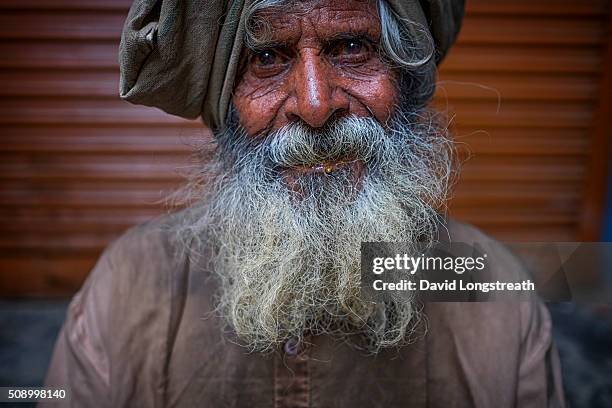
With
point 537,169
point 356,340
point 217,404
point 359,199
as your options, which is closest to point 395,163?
point 359,199

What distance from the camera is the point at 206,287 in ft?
3.92

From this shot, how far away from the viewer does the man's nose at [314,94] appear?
0.98 m

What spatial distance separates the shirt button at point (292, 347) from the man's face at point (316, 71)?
0.40 meters

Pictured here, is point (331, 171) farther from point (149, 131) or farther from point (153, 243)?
point (149, 131)

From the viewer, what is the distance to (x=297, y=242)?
1.04 m

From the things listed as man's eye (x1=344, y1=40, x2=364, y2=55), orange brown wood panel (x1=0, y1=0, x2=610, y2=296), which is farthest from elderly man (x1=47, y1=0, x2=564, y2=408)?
orange brown wood panel (x1=0, y1=0, x2=610, y2=296)

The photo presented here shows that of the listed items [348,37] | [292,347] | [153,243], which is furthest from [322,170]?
[153,243]

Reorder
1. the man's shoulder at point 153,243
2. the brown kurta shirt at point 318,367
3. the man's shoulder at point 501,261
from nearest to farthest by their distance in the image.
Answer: the man's shoulder at point 501,261, the brown kurta shirt at point 318,367, the man's shoulder at point 153,243

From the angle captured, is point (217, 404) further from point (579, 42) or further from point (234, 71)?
point (579, 42)

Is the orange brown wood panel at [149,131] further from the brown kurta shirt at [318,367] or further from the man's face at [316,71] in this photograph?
the man's face at [316,71]

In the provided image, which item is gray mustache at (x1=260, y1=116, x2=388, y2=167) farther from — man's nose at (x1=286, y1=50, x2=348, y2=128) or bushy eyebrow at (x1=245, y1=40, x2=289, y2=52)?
bushy eyebrow at (x1=245, y1=40, x2=289, y2=52)

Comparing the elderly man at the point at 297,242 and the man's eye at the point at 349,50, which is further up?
the man's eye at the point at 349,50

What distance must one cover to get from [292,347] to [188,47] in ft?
1.91

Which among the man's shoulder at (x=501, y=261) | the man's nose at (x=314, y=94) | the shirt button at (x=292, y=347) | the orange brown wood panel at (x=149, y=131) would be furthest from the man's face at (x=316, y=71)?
the orange brown wood panel at (x=149, y=131)
